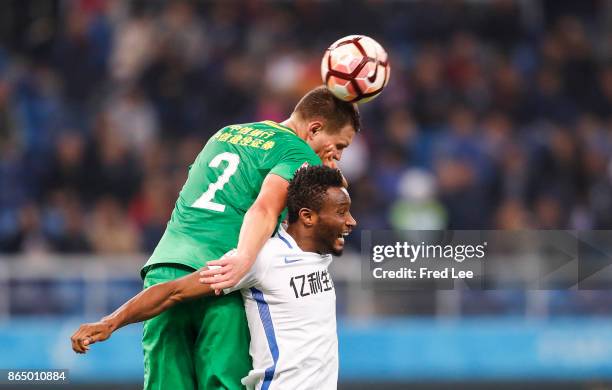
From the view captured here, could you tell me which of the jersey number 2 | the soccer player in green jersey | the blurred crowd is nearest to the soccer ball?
the soccer player in green jersey

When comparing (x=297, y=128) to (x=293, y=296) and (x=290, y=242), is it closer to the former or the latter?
(x=290, y=242)

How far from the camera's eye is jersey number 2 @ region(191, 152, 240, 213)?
525 cm

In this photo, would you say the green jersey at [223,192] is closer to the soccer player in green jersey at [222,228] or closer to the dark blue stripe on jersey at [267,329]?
the soccer player in green jersey at [222,228]

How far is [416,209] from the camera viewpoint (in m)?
12.5

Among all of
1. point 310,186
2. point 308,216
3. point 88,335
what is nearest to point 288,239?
point 308,216

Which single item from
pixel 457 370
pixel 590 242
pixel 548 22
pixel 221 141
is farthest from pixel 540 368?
pixel 548 22

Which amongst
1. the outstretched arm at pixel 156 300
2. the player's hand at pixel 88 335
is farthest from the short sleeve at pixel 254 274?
the player's hand at pixel 88 335

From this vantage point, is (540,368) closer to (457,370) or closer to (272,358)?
(457,370)

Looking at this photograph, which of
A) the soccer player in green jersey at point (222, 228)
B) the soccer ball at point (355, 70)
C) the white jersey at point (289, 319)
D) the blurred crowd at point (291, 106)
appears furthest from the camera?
the blurred crowd at point (291, 106)

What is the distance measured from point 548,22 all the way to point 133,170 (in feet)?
21.6

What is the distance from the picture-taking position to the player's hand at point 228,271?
4770 mm

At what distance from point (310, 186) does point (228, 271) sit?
1.70ft

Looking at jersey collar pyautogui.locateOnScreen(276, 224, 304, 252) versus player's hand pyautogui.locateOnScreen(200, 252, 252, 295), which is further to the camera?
jersey collar pyautogui.locateOnScreen(276, 224, 304, 252)

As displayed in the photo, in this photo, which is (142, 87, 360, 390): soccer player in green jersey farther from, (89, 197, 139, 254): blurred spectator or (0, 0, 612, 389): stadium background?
(89, 197, 139, 254): blurred spectator
